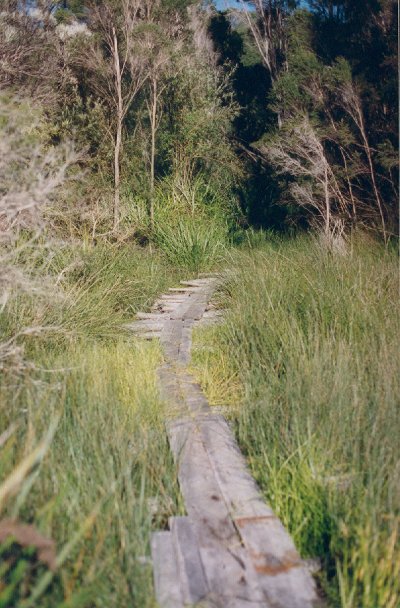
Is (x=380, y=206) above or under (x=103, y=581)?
above

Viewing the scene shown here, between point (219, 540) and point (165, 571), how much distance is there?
254mm

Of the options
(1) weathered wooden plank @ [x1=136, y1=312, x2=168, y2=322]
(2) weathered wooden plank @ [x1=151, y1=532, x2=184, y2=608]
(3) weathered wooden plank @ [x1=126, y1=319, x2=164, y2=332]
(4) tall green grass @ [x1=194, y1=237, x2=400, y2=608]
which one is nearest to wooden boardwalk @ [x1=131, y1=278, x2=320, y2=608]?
(2) weathered wooden plank @ [x1=151, y1=532, x2=184, y2=608]

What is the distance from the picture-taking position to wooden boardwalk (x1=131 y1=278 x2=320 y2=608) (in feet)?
6.46

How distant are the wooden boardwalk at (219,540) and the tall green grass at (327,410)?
125 millimetres

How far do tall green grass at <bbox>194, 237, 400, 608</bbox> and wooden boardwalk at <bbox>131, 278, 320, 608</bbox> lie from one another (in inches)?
4.9

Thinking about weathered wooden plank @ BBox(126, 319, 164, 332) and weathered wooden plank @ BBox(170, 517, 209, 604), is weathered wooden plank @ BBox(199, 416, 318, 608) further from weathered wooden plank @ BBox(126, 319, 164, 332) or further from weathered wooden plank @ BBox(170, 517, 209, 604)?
weathered wooden plank @ BBox(126, 319, 164, 332)

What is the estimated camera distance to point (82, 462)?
2.62 metres

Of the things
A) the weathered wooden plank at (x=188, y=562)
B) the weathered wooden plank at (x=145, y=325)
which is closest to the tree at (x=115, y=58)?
the weathered wooden plank at (x=145, y=325)

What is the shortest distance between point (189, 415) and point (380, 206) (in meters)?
6.55

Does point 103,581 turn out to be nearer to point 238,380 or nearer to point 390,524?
point 390,524

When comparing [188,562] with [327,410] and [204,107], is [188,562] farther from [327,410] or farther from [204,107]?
[204,107]

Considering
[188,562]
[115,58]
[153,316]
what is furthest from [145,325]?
[115,58]

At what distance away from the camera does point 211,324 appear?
5.45 metres

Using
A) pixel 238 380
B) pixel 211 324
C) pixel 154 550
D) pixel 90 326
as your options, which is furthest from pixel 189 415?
pixel 211 324
